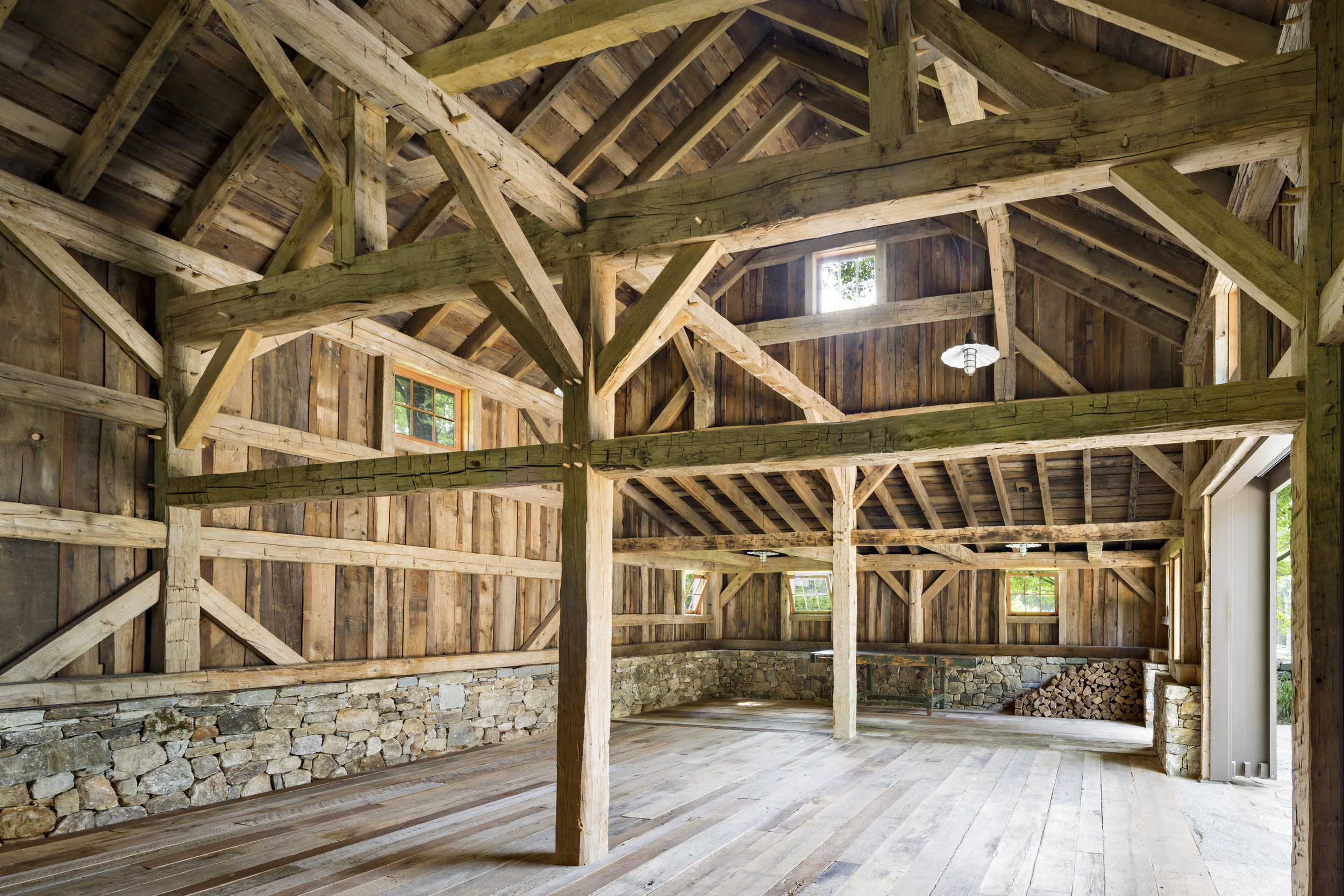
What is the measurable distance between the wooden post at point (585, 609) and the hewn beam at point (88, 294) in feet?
10.3

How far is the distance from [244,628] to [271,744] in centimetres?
85

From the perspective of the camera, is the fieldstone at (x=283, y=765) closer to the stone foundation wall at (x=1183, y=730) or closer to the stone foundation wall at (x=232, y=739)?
the stone foundation wall at (x=232, y=739)

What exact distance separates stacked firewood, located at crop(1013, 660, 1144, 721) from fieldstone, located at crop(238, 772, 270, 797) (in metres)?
9.53

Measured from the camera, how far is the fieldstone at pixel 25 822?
186 inches

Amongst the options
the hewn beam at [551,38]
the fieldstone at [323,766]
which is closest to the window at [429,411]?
the fieldstone at [323,766]

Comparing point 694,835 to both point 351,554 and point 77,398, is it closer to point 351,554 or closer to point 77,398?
point 351,554

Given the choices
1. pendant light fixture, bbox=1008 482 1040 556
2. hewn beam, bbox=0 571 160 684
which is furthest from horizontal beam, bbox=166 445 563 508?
pendant light fixture, bbox=1008 482 1040 556

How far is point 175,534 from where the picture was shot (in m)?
5.82

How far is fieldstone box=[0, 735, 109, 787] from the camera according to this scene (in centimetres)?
477

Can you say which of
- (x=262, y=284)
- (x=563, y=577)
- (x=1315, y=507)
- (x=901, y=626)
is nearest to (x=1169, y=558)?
(x=901, y=626)

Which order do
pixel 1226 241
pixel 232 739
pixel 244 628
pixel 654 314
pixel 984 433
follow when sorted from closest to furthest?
pixel 1226 241 → pixel 984 433 → pixel 654 314 → pixel 232 739 → pixel 244 628

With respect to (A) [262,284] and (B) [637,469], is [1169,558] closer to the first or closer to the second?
(B) [637,469]

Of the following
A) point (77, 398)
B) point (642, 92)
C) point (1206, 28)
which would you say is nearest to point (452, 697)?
point (77, 398)

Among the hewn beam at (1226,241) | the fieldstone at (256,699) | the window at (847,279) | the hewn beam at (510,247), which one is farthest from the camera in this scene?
the window at (847,279)
